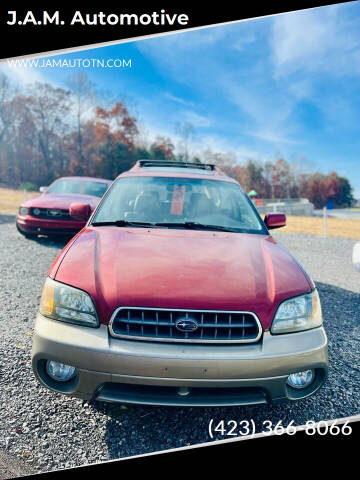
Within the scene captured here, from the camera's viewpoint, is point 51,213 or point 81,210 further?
point 51,213

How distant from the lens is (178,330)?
6.25ft

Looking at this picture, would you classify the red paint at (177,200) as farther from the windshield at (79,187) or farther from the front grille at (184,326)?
the windshield at (79,187)

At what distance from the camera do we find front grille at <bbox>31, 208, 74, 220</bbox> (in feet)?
23.6

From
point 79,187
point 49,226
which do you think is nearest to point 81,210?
point 49,226

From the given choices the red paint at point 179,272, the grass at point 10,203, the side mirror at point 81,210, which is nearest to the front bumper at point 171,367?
the red paint at point 179,272

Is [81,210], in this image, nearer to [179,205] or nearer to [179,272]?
[179,205]

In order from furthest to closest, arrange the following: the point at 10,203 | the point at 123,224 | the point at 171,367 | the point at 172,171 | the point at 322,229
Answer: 1. the point at 10,203
2. the point at 322,229
3. the point at 172,171
4. the point at 123,224
5. the point at 171,367

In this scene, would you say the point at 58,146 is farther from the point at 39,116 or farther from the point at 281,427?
the point at 281,427

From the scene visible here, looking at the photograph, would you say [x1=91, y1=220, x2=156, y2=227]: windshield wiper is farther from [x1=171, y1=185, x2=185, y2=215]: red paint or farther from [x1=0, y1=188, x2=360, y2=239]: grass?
[x1=0, y1=188, x2=360, y2=239]: grass

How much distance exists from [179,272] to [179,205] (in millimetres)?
1245

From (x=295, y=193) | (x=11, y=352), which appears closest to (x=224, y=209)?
(x=11, y=352)

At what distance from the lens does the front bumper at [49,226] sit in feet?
23.4

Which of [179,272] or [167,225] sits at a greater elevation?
[167,225]

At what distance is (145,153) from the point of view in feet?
150
